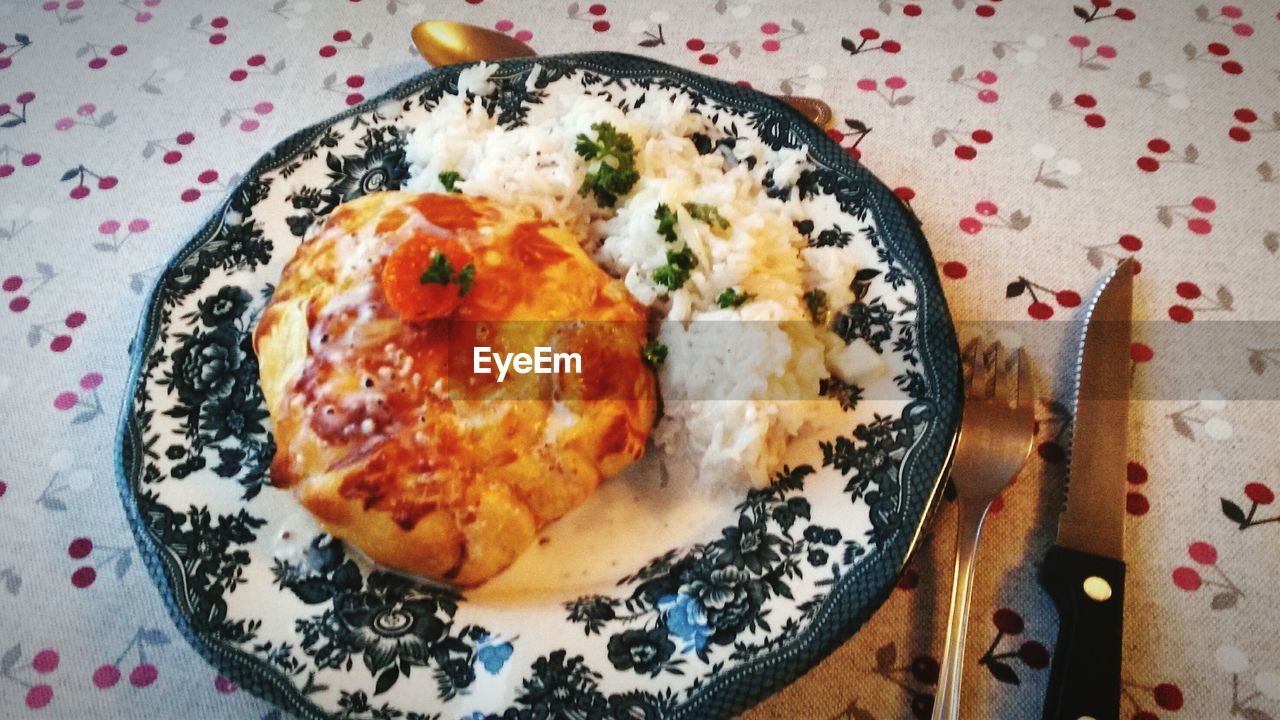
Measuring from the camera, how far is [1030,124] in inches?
110

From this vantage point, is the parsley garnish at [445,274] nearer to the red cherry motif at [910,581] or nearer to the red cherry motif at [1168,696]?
the red cherry motif at [910,581]

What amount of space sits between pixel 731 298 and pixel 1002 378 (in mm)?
694

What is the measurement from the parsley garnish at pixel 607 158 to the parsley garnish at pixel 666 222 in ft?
0.65

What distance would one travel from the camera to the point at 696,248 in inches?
86.5

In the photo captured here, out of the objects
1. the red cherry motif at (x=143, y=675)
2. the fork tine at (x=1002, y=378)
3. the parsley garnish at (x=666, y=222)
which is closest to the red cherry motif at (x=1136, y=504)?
the fork tine at (x=1002, y=378)

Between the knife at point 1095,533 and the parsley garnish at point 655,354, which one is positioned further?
the parsley garnish at point 655,354

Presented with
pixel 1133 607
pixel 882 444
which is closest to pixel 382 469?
pixel 882 444

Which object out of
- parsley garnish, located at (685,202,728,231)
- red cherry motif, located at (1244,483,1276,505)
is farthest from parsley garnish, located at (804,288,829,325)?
red cherry motif, located at (1244,483,1276,505)

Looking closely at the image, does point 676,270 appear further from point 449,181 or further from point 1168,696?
point 1168,696

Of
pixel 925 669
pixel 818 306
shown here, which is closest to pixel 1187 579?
pixel 925 669

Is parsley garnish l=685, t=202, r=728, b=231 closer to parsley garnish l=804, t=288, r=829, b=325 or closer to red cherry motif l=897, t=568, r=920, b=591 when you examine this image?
parsley garnish l=804, t=288, r=829, b=325

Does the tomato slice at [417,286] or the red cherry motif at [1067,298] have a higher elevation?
the red cherry motif at [1067,298]

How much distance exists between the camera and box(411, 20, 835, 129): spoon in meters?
2.96

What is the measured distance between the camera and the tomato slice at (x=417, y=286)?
1976 mm
